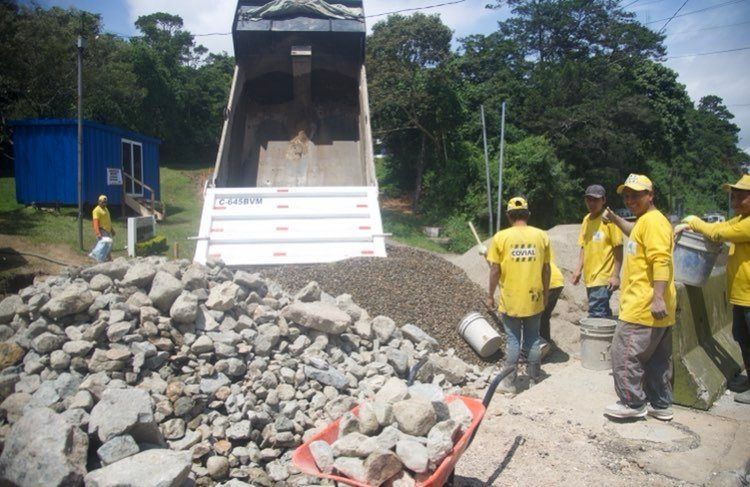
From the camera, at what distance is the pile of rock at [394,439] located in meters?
2.49

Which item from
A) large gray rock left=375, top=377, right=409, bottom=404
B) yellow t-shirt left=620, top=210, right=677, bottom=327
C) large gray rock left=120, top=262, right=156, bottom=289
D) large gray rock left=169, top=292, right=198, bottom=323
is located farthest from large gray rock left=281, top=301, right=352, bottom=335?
yellow t-shirt left=620, top=210, right=677, bottom=327

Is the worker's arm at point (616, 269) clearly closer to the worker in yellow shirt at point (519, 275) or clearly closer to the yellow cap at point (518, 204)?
the worker in yellow shirt at point (519, 275)

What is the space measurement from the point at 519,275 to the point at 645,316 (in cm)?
113

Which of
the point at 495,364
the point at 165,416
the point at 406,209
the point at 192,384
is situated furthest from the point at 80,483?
the point at 406,209

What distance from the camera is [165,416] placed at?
145 inches

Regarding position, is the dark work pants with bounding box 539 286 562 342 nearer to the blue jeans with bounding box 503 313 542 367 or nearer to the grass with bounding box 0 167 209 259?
the blue jeans with bounding box 503 313 542 367

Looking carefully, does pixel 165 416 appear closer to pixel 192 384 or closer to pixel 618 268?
pixel 192 384

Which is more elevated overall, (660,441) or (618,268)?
(618,268)

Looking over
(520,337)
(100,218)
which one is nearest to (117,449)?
Result: (520,337)

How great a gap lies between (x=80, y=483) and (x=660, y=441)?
11.3ft

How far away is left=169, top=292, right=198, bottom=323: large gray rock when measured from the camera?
427 cm

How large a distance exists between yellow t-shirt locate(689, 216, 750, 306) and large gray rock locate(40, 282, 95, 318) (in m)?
4.51

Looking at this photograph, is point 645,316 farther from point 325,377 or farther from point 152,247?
point 152,247

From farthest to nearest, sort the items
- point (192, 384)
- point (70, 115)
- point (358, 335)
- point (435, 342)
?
1. point (70, 115)
2. point (435, 342)
3. point (358, 335)
4. point (192, 384)
